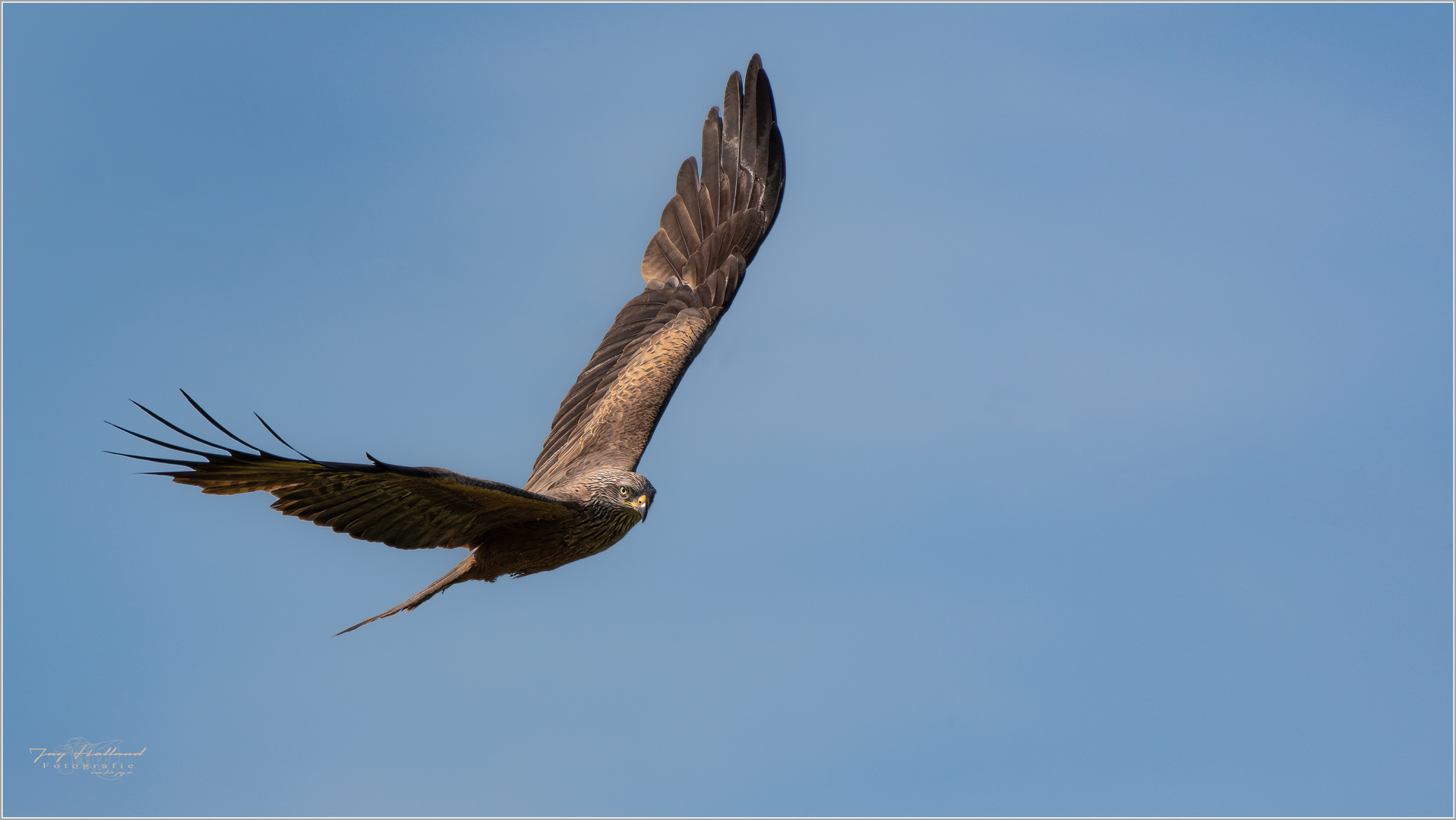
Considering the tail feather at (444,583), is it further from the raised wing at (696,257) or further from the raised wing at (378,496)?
the raised wing at (696,257)

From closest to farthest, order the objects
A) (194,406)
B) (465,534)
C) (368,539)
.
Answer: (194,406) → (368,539) → (465,534)

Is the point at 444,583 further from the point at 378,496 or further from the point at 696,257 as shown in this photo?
the point at 696,257

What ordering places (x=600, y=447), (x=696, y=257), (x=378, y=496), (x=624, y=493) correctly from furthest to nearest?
1. (x=696, y=257)
2. (x=600, y=447)
3. (x=624, y=493)
4. (x=378, y=496)

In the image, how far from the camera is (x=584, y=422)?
41.6 feet

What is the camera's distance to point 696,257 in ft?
45.2

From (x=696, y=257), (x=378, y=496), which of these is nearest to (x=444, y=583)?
(x=378, y=496)

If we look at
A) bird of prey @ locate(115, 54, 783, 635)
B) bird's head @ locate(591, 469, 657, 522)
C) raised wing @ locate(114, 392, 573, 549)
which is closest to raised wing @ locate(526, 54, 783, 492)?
bird of prey @ locate(115, 54, 783, 635)

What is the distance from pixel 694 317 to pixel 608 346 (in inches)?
32.8

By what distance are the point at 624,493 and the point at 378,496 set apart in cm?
192

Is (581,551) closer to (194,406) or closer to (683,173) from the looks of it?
(194,406)

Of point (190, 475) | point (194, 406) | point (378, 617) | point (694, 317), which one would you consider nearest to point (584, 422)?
point (694, 317)

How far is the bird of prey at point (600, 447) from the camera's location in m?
8.54

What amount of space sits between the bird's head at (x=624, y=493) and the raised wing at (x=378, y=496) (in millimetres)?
321

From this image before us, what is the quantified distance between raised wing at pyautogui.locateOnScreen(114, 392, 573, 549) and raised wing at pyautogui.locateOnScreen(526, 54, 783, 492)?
2.93 m
